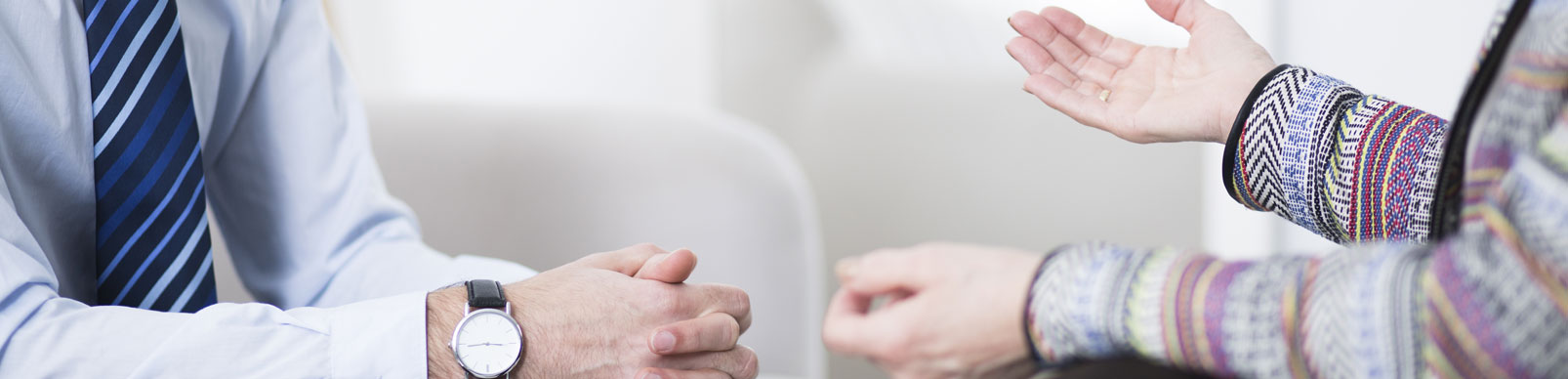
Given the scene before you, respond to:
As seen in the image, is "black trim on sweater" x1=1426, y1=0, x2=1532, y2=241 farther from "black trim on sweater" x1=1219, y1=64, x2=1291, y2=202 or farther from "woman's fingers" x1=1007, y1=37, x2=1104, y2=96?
"woman's fingers" x1=1007, y1=37, x2=1104, y2=96

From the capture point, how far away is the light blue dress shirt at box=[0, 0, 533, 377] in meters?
0.78

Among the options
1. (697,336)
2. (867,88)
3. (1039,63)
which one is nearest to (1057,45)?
(1039,63)

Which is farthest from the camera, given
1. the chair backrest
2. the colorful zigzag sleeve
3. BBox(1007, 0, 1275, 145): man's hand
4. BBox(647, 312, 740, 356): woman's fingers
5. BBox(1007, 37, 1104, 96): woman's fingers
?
the chair backrest

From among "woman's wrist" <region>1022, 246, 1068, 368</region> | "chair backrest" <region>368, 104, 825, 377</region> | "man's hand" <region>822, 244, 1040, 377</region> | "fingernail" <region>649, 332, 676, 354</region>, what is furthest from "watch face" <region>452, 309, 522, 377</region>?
"chair backrest" <region>368, 104, 825, 377</region>

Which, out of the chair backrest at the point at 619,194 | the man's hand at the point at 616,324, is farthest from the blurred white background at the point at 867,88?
the man's hand at the point at 616,324

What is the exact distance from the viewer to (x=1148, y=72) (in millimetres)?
1072

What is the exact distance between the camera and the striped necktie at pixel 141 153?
3.00 feet

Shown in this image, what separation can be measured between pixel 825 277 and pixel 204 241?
4.54 feet

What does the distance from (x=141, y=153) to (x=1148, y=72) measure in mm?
919

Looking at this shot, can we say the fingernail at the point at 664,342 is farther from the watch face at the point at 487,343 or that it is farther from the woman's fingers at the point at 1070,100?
the woman's fingers at the point at 1070,100

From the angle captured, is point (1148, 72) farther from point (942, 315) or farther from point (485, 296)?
point (485, 296)

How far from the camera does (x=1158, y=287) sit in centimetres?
62

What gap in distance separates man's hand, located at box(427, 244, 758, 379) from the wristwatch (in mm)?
19

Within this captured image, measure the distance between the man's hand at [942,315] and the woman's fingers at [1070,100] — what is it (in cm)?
42
